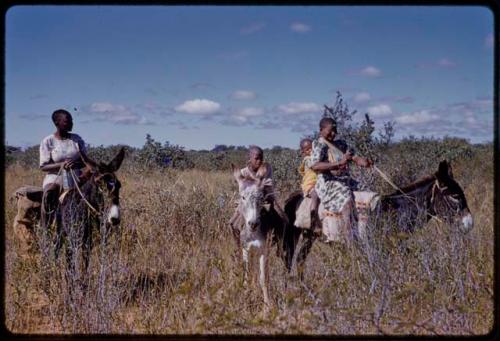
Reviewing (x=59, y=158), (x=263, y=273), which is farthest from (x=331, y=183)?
(x=59, y=158)

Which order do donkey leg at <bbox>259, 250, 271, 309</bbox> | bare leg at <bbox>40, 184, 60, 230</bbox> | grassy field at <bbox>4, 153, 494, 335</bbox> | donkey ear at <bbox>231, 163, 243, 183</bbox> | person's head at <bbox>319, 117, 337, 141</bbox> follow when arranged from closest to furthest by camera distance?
grassy field at <bbox>4, 153, 494, 335</bbox> → donkey leg at <bbox>259, 250, 271, 309</bbox> → donkey ear at <bbox>231, 163, 243, 183</bbox> → bare leg at <bbox>40, 184, 60, 230</bbox> → person's head at <bbox>319, 117, 337, 141</bbox>

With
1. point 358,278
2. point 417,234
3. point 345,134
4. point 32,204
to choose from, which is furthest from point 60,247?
point 345,134

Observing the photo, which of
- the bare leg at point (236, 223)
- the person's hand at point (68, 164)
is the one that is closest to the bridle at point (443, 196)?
the bare leg at point (236, 223)

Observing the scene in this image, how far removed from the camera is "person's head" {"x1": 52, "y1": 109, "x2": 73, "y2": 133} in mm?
6688

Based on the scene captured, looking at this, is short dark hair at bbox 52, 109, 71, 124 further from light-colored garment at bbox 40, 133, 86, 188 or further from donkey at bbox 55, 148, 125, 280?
donkey at bbox 55, 148, 125, 280

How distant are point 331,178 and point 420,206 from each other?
1337 mm

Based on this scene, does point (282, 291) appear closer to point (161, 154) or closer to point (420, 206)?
point (420, 206)

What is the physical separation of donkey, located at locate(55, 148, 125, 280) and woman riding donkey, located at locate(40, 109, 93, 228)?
263 millimetres

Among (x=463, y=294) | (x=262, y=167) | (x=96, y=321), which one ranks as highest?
(x=262, y=167)

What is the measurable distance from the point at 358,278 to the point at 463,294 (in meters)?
1.01

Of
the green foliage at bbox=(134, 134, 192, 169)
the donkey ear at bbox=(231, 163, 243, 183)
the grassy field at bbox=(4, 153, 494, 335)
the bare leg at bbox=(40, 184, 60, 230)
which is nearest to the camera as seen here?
the grassy field at bbox=(4, 153, 494, 335)

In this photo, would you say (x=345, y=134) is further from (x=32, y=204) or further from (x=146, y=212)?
(x=32, y=204)

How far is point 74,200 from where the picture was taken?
6.24 metres

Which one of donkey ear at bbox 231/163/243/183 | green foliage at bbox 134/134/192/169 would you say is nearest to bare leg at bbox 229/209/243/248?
donkey ear at bbox 231/163/243/183
